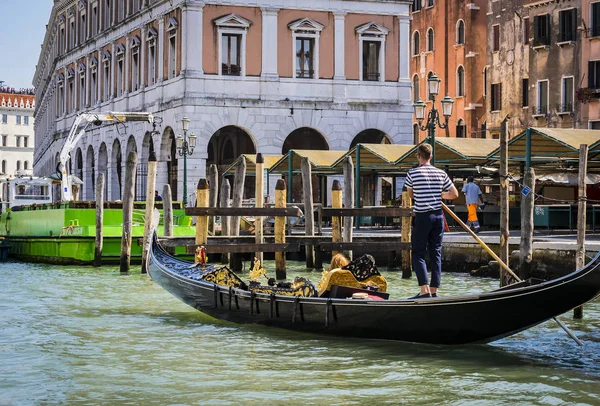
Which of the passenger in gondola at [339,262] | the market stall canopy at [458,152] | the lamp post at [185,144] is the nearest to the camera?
the passenger in gondola at [339,262]

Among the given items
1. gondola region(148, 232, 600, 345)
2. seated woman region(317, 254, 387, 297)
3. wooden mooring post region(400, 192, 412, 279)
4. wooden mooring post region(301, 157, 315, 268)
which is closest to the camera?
gondola region(148, 232, 600, 345)

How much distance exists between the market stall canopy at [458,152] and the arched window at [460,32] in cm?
1751

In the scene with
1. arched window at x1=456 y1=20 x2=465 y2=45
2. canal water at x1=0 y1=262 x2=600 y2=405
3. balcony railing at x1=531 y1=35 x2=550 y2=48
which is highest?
arched window at x1=456 y1=20 x2=465 y2=45

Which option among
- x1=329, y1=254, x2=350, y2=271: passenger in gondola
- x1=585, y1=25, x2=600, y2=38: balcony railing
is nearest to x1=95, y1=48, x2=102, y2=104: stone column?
x1=585, y1=25, x2=600, y2=38: balcony railing

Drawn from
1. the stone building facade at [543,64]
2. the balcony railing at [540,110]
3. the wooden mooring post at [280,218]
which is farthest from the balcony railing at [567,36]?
the wooden mooring post at [280,218]

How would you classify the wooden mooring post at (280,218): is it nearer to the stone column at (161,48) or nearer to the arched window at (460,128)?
the stone column at (161,48)

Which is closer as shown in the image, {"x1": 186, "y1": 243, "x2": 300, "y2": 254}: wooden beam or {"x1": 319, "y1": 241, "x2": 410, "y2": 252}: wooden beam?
{"x1": 186, "y1": 243, "x2": 300, "y2": 254}: wooden beam

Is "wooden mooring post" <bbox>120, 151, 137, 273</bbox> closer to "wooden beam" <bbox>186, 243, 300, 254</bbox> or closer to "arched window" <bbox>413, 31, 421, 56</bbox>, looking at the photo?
"wooden beam" <bbox>186, 243, 300, 254</bbox>

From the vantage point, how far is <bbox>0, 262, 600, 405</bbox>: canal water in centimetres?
882

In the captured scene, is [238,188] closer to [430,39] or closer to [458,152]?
[458,152]

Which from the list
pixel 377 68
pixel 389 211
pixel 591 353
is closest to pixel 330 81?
pixel 377 68

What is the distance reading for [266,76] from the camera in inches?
1273

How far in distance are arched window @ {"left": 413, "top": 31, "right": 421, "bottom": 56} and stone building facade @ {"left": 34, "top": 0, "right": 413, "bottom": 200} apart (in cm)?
1125

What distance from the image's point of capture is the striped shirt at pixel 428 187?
11.0m
